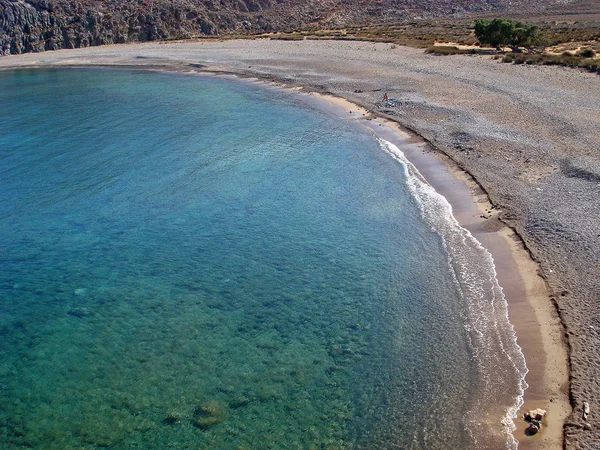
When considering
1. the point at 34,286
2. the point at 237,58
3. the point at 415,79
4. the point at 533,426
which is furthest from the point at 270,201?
the point at 237,58

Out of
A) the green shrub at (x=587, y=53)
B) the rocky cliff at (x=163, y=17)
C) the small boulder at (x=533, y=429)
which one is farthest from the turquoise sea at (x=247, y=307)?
the rocky cliff at (x=163, y=17)

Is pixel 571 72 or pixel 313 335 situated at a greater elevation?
pixel 571 72

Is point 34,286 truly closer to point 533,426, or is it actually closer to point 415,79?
point 533,426

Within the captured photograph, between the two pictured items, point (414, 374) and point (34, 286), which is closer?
point (414, 374)

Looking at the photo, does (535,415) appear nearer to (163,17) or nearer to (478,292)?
(478,292)

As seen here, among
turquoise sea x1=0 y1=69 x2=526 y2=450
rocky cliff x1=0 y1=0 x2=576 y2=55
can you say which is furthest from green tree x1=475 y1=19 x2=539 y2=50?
rocky cliff x1=0 y1=0 x2=576 y2=55

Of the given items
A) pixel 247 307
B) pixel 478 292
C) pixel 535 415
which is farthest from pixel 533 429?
pixel 247 307
